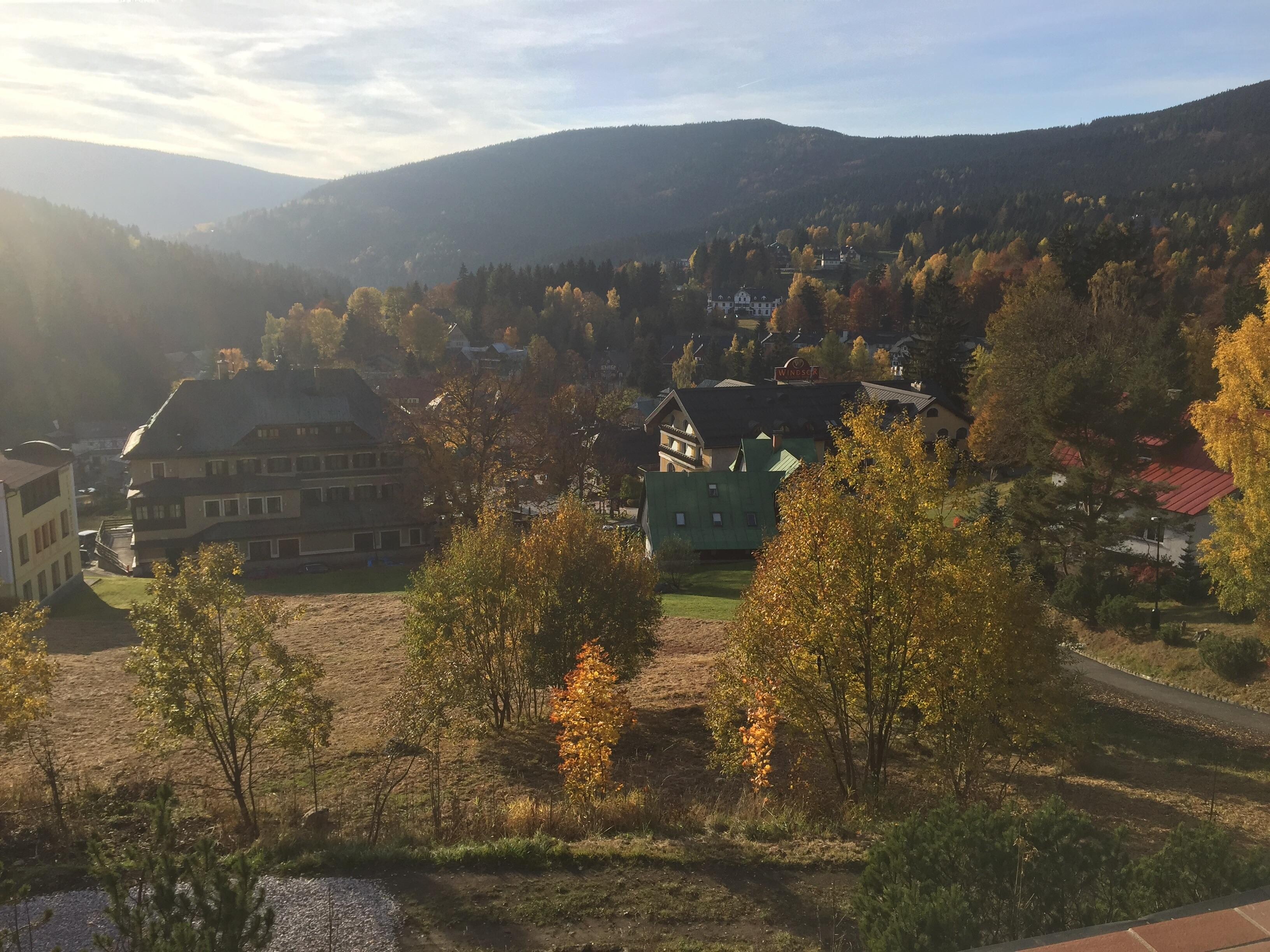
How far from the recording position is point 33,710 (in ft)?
54.2

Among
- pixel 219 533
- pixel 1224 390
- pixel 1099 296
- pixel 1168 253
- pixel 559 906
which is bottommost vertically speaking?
pixel 219 533

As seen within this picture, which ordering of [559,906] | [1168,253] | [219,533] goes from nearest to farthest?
[559,906]
[219,533]
[1168,253]

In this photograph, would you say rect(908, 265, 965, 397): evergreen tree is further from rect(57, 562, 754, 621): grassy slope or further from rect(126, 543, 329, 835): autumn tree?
rect(126, 543, 329, 835): autumn tree

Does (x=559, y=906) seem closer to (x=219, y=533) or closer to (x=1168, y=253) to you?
(x=219, y=533)

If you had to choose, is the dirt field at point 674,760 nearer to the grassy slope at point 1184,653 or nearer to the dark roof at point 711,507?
the grassy slope at point 1184,653

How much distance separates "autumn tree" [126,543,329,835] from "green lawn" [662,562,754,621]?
19.2m

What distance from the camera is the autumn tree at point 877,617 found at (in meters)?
15.1

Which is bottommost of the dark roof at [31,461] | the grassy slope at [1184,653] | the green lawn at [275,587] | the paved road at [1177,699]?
the green lawn at [275,587]

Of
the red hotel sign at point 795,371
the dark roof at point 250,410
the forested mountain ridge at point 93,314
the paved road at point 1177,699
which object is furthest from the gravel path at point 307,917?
the forested mountain ridge at point 93,314

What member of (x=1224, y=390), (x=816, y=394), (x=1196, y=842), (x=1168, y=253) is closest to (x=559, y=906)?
(x=1196, y=842)

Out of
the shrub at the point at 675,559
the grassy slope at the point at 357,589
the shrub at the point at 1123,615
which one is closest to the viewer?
the shrub at the point at 1123,615

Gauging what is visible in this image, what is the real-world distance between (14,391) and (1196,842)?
141781 mm

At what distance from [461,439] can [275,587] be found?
13.8 metres

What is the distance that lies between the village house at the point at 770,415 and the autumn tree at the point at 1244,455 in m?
31.8
